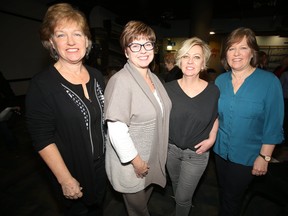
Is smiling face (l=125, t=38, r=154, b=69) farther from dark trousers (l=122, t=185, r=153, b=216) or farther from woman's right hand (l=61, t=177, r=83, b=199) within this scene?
dark trousers (l=122, t=185, r=153, b=216)

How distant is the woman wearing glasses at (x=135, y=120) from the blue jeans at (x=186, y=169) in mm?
285

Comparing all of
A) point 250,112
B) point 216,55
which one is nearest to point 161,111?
point 250,112

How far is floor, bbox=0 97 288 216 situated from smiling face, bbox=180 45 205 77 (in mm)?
1673

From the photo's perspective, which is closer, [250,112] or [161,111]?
[161,111]

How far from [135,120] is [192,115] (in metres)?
0.60

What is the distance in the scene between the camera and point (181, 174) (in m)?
1.89

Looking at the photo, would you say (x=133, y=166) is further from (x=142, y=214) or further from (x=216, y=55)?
(x=216, y=55)

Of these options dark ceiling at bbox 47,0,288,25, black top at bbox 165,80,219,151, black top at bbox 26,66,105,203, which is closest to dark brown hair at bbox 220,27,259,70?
black top at bbox 165,80,219,151

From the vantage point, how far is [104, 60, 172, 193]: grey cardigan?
132cm

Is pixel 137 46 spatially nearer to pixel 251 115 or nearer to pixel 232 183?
pixel 251 115

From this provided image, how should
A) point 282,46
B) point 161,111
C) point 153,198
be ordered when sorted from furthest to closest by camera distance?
point 282,46 → point 153,198 → point 161,111

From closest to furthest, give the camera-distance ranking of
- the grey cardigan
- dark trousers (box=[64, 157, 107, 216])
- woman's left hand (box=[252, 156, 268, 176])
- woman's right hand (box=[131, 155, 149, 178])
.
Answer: the grey cardigan
woman's right hand (box=[131, 155, 149, 178])
dark trousers (box=[64, 157, 107, 216])
woman's left hand (box=[252, 156, 268, 176])

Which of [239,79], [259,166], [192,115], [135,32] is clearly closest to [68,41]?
[135,32]

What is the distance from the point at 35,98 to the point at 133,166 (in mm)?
865
